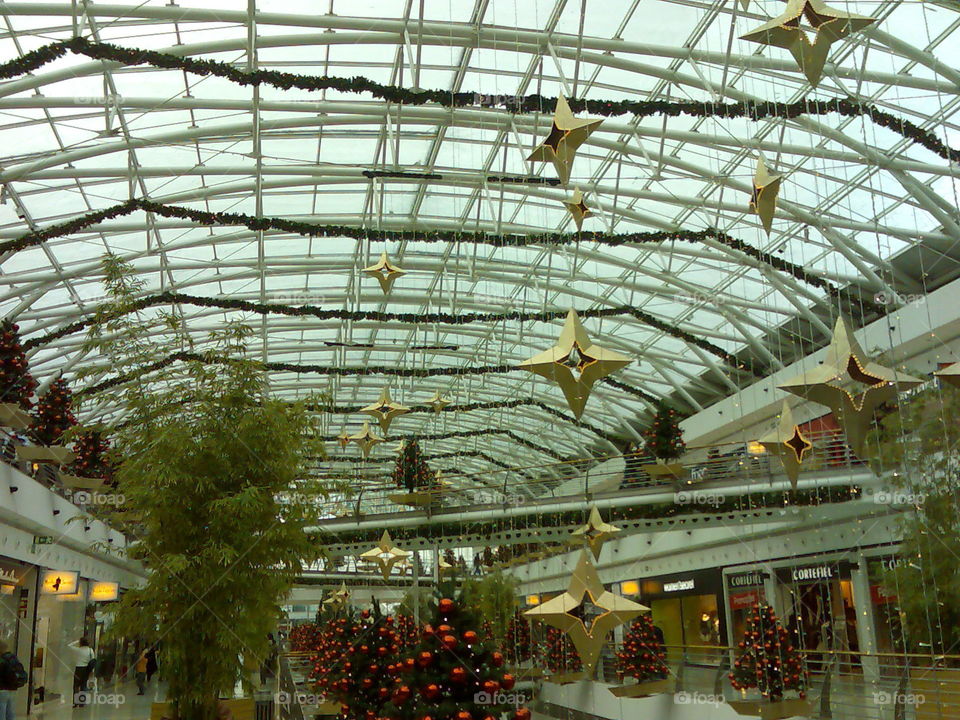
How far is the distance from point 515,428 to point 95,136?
59.8 feet

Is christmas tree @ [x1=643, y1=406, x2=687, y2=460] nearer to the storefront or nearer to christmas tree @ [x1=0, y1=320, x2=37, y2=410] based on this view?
the storefront

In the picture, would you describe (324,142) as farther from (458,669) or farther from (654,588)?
(654,588)

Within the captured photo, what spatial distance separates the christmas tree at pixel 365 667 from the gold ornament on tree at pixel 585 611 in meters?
5.32

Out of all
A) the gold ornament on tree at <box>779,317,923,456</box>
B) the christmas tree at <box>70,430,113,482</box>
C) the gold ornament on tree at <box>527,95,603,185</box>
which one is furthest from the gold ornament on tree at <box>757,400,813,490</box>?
the christmas tree at <box>70,430,113,482</box>

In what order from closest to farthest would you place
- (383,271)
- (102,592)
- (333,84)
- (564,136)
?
(564,136) → (383,271) → (333,84) → (102,592)

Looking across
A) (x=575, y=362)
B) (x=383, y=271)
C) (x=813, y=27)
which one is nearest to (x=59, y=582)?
(x=383, y=271)

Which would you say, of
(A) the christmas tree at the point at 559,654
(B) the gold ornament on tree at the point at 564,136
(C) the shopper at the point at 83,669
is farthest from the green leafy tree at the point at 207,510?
(C) the shopper at the point at 83,669

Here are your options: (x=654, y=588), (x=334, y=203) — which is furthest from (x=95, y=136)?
(x=654, y=588)

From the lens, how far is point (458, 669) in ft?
29.7

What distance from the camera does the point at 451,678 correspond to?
29.9ft

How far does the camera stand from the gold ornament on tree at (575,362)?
824 centimetres

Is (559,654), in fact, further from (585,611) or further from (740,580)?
(740,580)

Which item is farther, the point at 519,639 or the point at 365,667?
the point at 519,639

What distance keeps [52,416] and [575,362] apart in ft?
57.4
